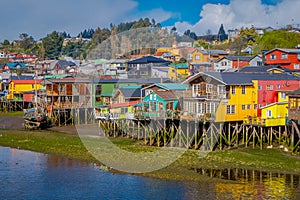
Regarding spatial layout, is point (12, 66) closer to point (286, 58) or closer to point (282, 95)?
point (286, 58)

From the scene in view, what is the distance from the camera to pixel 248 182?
31.4 meters

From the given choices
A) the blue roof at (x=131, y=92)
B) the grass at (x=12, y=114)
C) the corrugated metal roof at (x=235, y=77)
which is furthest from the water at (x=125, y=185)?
the grass at (x=12, y=114)

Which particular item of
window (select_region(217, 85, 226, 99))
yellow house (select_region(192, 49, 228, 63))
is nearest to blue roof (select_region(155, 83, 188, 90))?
window (select_region(217, 85, 226, 99))

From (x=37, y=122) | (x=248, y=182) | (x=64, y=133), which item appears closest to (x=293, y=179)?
(x=248, y=182)

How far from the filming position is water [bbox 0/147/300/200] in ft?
94.8

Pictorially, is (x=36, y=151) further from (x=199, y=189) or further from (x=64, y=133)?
(x=199, y=189)

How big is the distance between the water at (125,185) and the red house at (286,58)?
120 feet

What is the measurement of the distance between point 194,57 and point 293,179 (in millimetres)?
61273

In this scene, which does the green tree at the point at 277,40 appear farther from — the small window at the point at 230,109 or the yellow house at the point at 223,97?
the small window at the point at 230,109

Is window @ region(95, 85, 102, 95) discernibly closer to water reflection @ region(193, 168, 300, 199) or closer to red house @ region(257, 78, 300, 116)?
red house @ region(257, 78, 300, 116)

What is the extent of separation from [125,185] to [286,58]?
4260 cm

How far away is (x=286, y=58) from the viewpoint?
218 ft

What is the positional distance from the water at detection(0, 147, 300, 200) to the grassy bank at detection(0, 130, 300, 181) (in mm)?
1127

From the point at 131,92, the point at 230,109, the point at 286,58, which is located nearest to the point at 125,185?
the point at 230,109
